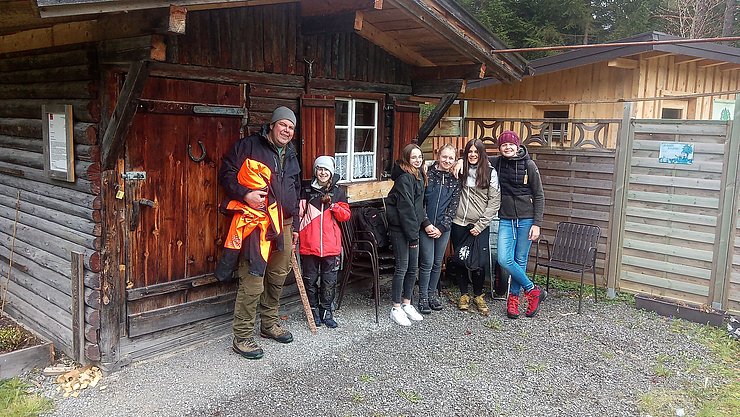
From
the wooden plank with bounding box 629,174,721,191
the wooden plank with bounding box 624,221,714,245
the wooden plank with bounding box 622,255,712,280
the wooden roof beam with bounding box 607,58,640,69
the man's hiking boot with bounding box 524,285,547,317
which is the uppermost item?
the wooden roof beam with bounding box 607,58,640,69

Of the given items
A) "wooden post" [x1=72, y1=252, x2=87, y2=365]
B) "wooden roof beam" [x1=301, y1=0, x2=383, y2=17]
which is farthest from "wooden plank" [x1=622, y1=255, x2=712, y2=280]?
"wooden post" [x1=72, y1=252, x2=87, y2=365]

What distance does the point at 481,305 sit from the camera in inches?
243

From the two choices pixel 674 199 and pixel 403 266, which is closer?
pixel 403 266

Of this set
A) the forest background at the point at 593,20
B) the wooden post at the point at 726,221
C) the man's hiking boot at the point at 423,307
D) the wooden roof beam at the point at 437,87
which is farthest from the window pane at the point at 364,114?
the forest background at the point at 593,20

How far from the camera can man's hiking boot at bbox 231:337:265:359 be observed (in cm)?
473

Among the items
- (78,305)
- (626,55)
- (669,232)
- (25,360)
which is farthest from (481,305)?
(626,55)

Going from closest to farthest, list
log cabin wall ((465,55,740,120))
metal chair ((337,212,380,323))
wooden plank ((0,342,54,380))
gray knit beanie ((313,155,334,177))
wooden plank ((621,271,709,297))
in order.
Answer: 1. wooden plank ((0,342,54,380))
2. gray knit beanie ((313,155,334,177))
3. metal chair ((337,212,380,323))
4. wooden plank ((621,271,709,297))
5. log cabin wall ((465,55,740,120))

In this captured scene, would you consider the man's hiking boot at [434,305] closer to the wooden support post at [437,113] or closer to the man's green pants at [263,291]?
the man's green pants at [263,291]

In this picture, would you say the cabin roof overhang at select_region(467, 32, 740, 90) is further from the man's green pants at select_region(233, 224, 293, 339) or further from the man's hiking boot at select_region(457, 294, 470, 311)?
the man's green pants at select_region(233, 224, 293, 339)

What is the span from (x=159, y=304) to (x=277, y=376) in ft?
3.83

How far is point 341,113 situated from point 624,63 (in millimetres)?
5300

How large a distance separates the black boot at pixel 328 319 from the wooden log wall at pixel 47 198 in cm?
204

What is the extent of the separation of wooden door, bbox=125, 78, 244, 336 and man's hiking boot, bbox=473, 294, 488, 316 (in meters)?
2.67

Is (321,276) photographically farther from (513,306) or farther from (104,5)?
(104,5)
